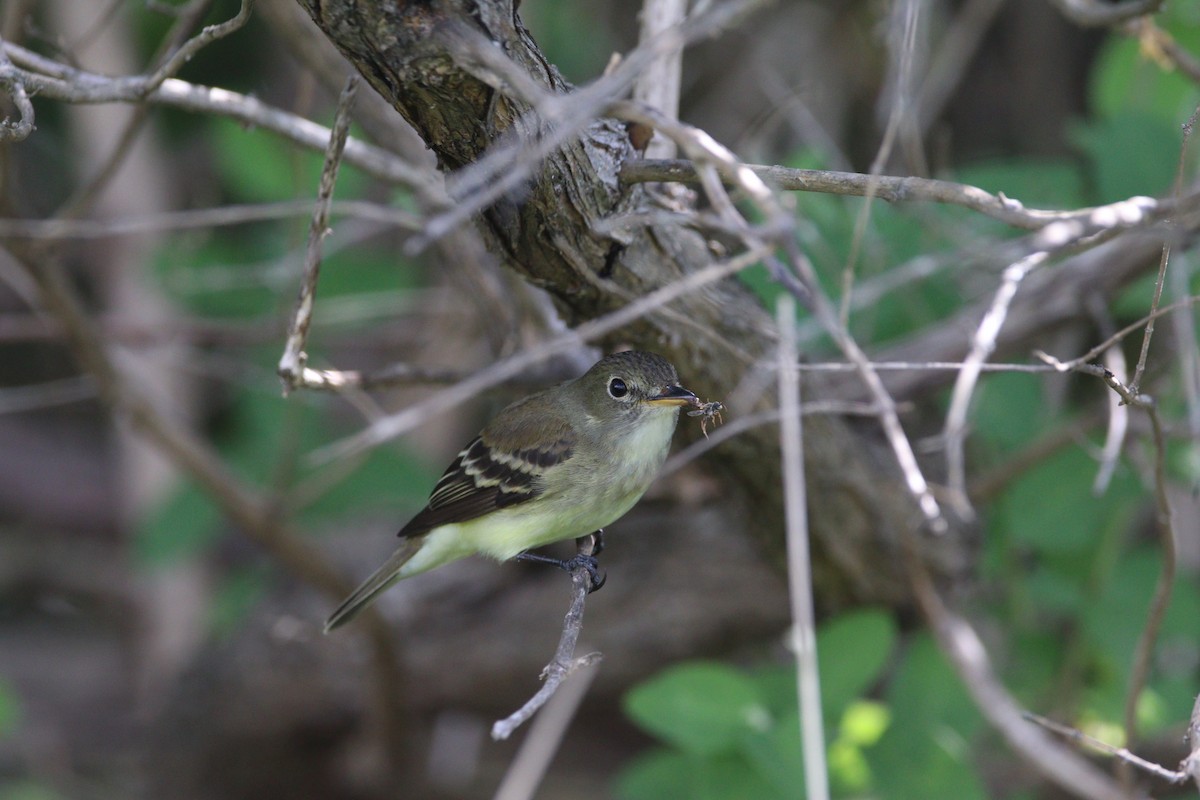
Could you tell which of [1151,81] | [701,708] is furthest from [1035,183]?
[701,708]

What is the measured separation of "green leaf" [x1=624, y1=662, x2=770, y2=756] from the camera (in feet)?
11.1

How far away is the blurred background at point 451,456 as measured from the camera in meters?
3.64

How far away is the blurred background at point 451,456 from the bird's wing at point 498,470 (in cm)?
16

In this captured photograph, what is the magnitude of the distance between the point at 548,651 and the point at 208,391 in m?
2.86

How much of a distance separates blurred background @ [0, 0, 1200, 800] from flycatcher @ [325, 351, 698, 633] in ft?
0.39

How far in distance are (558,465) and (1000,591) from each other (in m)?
1.92

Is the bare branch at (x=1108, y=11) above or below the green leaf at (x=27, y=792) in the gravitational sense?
above

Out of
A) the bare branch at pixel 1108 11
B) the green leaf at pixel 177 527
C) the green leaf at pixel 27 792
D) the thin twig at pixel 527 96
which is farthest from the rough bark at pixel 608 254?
the green leaf at pixel 27 792

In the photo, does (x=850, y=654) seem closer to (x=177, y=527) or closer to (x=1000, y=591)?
(x=1000, y=591)

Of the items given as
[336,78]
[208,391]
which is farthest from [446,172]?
[208,391]

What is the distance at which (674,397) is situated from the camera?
3.01 metres

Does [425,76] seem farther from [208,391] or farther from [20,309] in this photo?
[20,309]

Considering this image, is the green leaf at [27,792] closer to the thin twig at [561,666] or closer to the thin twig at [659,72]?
the thin twig at [561,666]

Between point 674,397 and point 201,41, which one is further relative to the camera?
point 674,397
